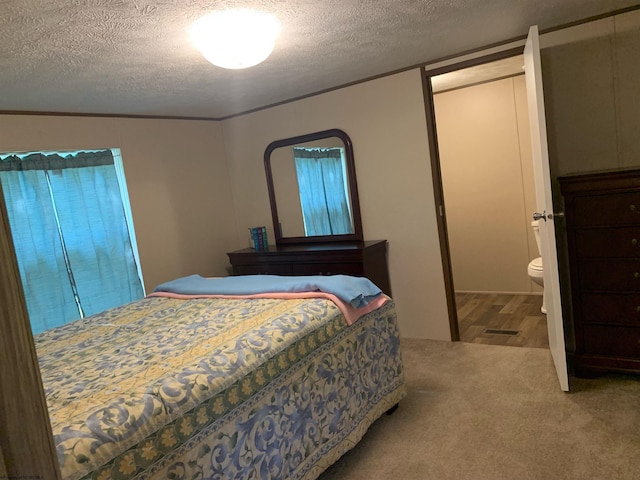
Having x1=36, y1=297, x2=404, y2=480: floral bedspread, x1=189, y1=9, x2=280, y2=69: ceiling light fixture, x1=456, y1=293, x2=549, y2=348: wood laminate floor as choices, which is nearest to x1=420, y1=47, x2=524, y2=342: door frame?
x1=456, y1=293, x2=549, y2=348: wood laminate floor

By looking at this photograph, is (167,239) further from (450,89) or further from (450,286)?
(450,89)

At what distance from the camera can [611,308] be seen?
2.52 metres

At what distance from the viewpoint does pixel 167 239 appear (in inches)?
153

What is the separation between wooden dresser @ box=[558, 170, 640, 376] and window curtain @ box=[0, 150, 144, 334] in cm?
309

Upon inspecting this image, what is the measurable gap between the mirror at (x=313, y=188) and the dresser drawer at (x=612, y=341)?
1.78 meters

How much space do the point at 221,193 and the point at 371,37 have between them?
92.0 inches

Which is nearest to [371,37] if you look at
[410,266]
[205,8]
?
[205,8]

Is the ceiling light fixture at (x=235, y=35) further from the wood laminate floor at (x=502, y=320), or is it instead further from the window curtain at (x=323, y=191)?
the wood laminate floor at (x=502, y=320)

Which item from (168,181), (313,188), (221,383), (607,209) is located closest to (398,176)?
(313,188)

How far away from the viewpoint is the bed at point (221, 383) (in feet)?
4.45

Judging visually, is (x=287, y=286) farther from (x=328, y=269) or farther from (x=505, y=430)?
(x=505, y=430)

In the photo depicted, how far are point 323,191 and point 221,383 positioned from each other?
2554 millimetres

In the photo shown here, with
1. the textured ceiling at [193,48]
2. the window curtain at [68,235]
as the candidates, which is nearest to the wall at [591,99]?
the textured ceiling at [193,48]

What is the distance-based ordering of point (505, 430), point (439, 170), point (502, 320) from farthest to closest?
point (502, 320)
point (439, 170)
point (505, 430)
